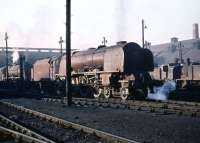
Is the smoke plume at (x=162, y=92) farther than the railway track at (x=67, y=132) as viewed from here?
Yes

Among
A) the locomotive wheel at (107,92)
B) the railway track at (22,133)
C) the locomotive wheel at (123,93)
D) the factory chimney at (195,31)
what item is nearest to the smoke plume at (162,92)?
the locomotive wheel at (123,93)

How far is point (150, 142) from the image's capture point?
841 centimetres

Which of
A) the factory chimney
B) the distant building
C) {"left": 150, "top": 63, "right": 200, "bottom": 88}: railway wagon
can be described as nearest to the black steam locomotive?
{"left": 150, "top": 63, "right": 200, "bottom": 88}: railway wagon

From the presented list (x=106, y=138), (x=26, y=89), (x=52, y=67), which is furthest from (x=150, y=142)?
(x=26, y=89)

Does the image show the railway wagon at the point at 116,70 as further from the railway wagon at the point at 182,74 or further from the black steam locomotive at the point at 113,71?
the railway wagon at the point at 182,74

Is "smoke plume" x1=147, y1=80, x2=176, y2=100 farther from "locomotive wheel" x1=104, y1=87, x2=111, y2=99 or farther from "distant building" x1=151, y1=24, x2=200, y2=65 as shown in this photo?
"distant building" x1=151, y1=24, x2=200, y2=65

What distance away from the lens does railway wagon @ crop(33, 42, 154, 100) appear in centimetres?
2105

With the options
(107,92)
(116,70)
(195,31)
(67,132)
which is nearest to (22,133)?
(67,132)

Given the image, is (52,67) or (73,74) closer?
(73,74)

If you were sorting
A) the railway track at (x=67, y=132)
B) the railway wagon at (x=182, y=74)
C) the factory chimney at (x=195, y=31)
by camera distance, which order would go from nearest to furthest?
the railway track at (x=67, y=132) → the railway wagon at (x=182, y=74) → the factory chimney at (x=195, y=31)

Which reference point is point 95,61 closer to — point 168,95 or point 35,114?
point 168,95

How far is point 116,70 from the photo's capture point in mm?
21750

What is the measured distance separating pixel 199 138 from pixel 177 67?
2200cm

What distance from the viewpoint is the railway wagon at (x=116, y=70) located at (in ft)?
69.1
